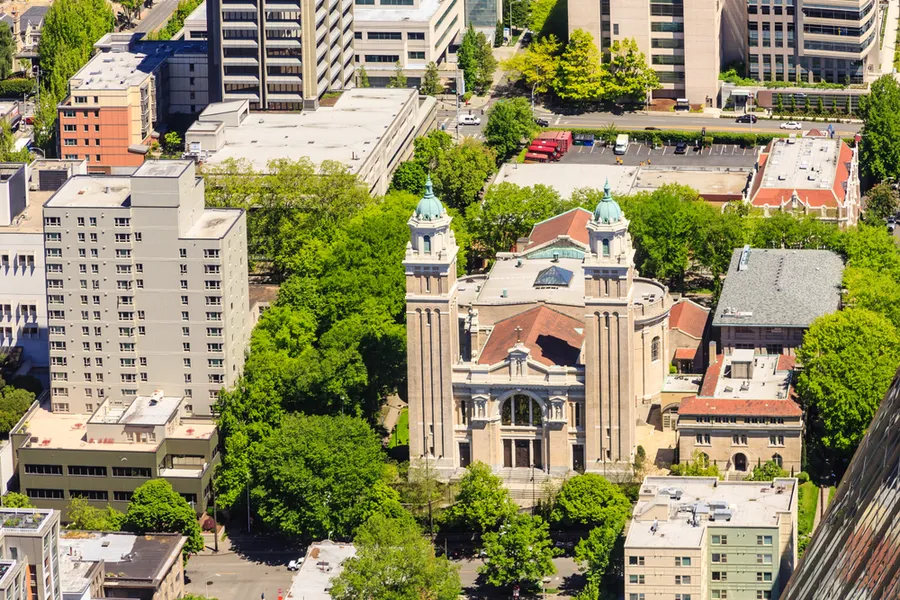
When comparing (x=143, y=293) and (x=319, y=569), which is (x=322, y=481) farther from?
(x=143, y=293)

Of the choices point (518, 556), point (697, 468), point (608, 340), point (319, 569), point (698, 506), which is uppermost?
point (608, 340)

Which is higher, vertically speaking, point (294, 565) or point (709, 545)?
point (709, 545)

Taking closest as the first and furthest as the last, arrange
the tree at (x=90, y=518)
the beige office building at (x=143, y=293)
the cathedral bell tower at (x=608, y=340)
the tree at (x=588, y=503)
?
1. the cathedral bell tower at (x=608, y=340)
2. the tree at (x=588, y=503)
3. the tree at (x=90, y=518)
4. the beige office building at (x=143, y=293)

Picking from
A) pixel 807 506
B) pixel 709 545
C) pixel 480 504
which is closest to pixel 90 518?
pixel 480 504

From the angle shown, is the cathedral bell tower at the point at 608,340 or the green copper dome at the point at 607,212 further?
the cathedral bell tower at the point at 608,340

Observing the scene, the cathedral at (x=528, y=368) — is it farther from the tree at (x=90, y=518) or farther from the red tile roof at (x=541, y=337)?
the tree at (x=90, y=518)

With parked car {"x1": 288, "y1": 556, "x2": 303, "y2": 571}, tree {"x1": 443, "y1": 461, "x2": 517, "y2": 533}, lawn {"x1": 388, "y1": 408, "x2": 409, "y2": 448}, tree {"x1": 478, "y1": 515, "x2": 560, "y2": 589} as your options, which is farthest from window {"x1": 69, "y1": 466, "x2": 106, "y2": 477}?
tree {"x1": 478, "y1": 515, "x2": 560, "y2": 589}

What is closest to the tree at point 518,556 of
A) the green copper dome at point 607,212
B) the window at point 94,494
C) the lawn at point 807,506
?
the lawn at point 807,506

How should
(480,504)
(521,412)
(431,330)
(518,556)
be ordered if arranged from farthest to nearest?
(521,412), (431,330), (480,504), (518,556)
